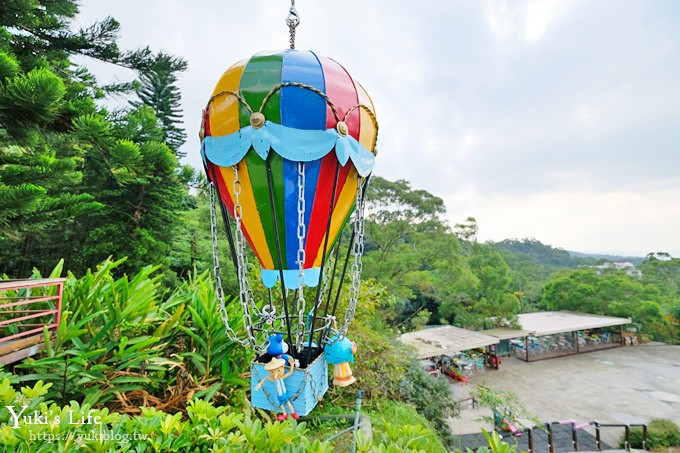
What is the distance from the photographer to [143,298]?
2926 millimetres

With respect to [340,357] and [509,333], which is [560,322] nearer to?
[509,333]

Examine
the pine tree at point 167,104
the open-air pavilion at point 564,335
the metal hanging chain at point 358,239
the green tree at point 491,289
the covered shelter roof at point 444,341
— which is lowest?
the open-air pavilion at point 564,335

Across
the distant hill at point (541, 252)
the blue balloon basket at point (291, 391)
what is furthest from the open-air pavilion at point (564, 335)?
the distant hill at point (541, 252)

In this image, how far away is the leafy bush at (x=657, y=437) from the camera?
19.8 ft

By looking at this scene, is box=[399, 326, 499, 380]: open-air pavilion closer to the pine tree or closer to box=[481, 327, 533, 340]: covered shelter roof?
box=[481, 327, 533, 340]: covered shelter roof

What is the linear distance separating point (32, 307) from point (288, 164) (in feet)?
10.6

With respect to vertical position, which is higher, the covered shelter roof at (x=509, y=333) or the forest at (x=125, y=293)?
the forest at (x=125, y=293)

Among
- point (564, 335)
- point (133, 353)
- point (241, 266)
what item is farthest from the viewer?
point (564, 335)

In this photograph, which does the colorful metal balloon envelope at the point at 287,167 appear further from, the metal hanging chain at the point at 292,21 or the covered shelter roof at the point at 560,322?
the covered shelter roof at the point at 560,322

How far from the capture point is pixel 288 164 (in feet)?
4.75

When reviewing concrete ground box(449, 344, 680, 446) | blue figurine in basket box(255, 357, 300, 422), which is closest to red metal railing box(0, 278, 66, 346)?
blue figurine in basket box(255, 357, 300, 422)

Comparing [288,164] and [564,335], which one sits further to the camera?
[564,335]

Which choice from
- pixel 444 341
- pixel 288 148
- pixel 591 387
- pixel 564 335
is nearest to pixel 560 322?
pixel 564 335

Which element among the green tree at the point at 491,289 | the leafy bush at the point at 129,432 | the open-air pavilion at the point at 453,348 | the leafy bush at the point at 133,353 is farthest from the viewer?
the green tree at the point at 491,289
